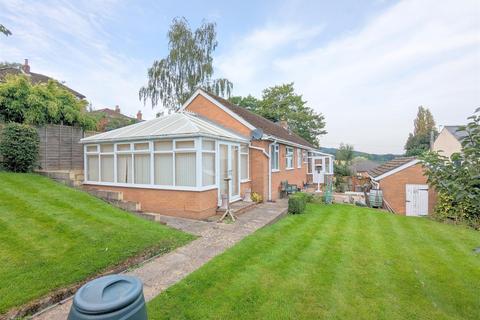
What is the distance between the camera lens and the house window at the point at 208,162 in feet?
30.9

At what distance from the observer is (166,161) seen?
9.81m

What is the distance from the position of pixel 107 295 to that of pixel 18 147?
12.0 meters

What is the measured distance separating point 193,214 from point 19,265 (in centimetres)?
522

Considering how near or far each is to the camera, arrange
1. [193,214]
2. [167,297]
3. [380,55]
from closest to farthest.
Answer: [167,297] < [193,214] < [380,55]

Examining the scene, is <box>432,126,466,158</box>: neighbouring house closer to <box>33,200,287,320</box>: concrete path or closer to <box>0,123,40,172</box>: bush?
<box>33,200,287,320</box>: concrete path

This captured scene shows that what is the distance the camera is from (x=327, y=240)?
770 centimetres

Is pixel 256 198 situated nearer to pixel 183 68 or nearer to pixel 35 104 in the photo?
pixel 35 104

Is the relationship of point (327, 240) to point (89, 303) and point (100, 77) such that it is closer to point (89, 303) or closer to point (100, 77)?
point (89, 303)

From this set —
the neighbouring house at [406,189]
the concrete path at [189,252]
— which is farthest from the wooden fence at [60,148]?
the neighbouring house at [406,189]

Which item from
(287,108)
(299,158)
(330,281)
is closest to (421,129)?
(287,108)

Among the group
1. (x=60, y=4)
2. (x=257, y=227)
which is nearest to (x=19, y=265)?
(x=257, y=227)

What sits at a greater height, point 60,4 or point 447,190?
point 60,4

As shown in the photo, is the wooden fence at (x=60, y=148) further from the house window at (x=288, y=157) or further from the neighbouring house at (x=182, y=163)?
the house window at (x=288, y=157)

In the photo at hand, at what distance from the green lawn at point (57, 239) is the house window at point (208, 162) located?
274cm
